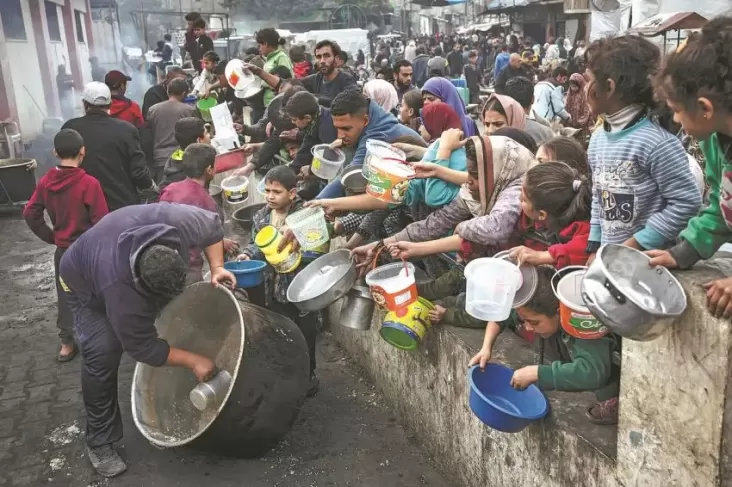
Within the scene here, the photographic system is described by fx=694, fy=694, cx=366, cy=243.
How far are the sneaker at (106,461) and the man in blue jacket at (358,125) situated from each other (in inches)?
75.4

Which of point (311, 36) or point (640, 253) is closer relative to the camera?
point (640, 253)

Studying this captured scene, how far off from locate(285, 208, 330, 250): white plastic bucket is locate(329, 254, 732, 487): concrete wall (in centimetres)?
84

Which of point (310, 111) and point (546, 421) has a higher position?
point (310, 111)

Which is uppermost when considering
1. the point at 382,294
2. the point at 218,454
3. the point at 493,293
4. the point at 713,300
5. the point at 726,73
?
the point at 726,73

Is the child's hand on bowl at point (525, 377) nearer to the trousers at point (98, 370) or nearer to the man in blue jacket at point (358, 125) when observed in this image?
the man in blue jacket at point (358, 125)

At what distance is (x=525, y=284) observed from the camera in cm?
286

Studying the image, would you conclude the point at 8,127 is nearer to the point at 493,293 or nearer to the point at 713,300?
the point at 493,293

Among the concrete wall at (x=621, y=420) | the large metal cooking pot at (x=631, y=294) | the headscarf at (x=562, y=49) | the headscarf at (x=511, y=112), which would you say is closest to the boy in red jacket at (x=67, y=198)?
the concrete wall at (x=621, y=420)

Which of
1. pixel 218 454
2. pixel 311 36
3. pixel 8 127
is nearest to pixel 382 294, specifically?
pixel 218 454

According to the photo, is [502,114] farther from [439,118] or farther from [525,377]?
[525,377]

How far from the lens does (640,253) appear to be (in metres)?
2.18

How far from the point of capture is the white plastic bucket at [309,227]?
389cm

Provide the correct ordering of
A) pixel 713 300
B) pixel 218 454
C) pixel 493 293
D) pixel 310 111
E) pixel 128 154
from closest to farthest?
pixel 713 300
pixel 493 293
pixel 218 454
pixel 310 111
pixel 128 154

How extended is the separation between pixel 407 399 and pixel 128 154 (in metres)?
3.42
